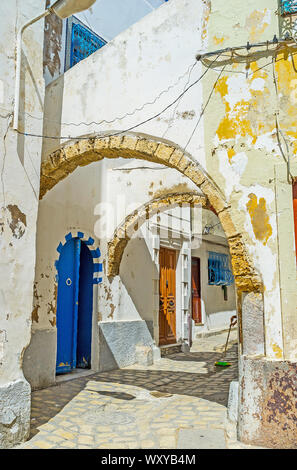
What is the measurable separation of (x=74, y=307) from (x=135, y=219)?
203cm

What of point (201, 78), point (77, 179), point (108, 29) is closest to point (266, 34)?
point (201, 78)

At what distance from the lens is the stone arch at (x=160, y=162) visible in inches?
148

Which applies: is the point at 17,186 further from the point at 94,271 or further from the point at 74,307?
the point at 94,271

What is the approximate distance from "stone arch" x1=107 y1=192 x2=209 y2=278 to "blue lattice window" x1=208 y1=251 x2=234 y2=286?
5.78 meters

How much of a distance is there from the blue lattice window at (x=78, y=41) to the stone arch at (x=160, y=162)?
234cm

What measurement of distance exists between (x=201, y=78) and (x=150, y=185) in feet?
12.2

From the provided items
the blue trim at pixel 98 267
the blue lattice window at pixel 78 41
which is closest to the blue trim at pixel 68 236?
the blue trim at pixel 98 267

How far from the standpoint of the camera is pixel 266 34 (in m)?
3.88

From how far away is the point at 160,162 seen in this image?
15.1 ft

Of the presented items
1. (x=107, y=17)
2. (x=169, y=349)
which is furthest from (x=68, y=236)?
(x=107, y=17)

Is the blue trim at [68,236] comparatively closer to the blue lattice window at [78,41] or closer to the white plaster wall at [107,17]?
the white plaster wall at [107,17]

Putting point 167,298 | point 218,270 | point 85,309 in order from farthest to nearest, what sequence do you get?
point 218,270
point 167,298
point 85,309

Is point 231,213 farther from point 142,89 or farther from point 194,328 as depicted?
point 194,328

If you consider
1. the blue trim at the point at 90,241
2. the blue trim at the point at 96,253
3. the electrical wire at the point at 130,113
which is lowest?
the blue trim at the point at 96,253
